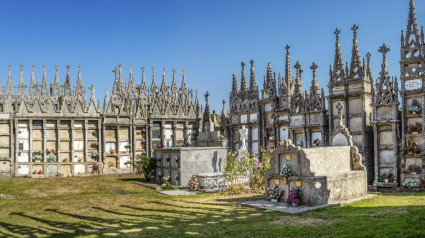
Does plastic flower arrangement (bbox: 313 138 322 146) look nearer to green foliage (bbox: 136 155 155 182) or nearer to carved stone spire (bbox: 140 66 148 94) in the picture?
green foliage (bbox: 136 155 155 182)

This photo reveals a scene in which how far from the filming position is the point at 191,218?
479 inches

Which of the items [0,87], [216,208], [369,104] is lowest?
[216,208]

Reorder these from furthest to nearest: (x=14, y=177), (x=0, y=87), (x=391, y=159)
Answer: (x=0, y=87) < (x=14, y=177) < (x=391, y=159)

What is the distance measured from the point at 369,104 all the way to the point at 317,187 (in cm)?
871

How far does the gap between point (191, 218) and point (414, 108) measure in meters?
12.3

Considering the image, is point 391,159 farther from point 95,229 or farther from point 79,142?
point 79,142

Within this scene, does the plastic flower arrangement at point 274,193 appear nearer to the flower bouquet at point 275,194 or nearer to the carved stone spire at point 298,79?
the flower bouquet at point 275,194

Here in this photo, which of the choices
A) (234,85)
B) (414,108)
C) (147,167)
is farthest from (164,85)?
(414,108)

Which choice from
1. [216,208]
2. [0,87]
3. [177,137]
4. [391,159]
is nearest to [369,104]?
[391,159]

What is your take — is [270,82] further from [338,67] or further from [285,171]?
[285,171]

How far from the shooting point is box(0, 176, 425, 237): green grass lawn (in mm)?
9586

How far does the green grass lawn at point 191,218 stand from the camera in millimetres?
9586

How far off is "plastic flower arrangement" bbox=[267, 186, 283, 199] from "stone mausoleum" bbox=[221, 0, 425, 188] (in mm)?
7459

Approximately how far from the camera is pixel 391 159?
19.5 meters
